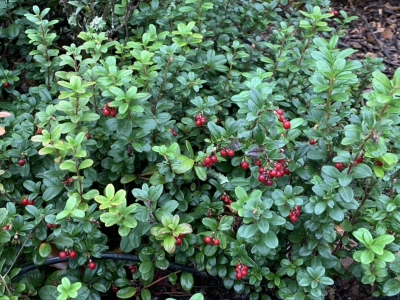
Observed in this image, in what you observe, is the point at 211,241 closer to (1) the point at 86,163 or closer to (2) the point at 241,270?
(2) the point at 241,270

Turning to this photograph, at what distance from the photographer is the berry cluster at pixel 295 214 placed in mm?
1945

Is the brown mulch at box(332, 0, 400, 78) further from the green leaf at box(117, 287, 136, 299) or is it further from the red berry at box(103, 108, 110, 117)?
the green leaf at box(117, 287, 136, 299)

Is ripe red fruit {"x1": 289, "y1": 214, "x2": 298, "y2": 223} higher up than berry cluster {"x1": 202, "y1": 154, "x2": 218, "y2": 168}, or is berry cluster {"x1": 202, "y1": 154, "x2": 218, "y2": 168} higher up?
berry cluster {"x1": 202, "y1": 154, "x2": 218, "y2": 168}

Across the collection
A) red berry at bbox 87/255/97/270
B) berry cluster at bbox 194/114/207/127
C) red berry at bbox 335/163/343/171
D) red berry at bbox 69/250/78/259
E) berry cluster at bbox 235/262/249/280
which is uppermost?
red berry at bbox 335/163/343/171

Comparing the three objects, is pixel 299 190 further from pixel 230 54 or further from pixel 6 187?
pixel 6 187

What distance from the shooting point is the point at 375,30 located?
4.54 metres

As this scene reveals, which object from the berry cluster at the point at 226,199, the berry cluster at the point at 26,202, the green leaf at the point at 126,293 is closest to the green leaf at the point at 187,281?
the green leaf at the point at 126,293

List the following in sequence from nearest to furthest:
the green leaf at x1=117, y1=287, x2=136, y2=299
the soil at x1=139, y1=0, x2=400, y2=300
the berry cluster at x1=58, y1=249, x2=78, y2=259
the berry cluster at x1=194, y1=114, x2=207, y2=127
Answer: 1. the berry cluster at x1=58, y1=249, x2=78, y2=259
2. the green leaf at x1=117, y1=287, x2=136, y2=299
3. the berry cluster at x1=194, y1=114, x2=207, y2=127
4. the soil at x1=139, y1=0, x2=400, y2=300

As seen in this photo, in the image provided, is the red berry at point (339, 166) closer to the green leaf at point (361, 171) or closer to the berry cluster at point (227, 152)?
the green leaf at point (361, 171)

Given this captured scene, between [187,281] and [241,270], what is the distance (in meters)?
0.30

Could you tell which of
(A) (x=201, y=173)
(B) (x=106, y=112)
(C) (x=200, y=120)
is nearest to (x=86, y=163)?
(B) (x=106, y=112)

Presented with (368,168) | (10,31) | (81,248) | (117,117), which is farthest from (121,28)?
(368,168)

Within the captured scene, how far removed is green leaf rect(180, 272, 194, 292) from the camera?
2168mm

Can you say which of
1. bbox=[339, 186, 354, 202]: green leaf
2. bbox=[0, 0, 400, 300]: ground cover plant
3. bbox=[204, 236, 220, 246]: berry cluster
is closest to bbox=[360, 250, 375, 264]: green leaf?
bbox=[0, 0, 400, 300]: ground cover plant
